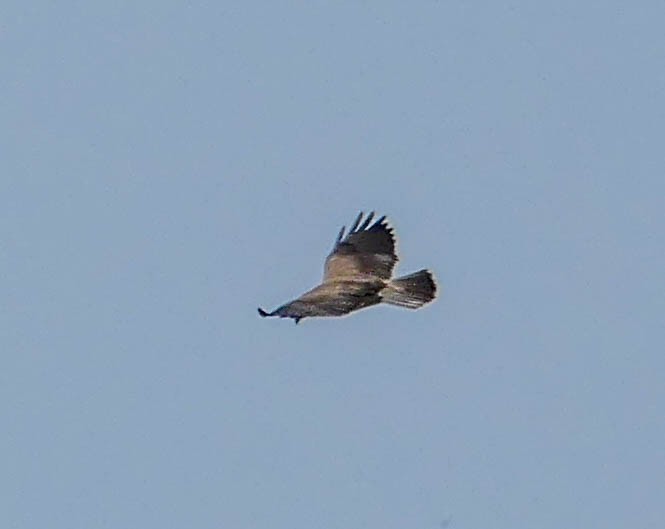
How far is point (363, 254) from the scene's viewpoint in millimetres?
31781

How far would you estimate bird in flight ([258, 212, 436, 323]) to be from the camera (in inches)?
1145

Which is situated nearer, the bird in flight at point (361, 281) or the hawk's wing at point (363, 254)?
the bird in flight at point (361, 281)

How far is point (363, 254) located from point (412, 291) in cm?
150

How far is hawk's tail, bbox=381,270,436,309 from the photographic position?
30312 millimetres

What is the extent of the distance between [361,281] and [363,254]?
38.0 inches

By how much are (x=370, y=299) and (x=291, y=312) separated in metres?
2.08

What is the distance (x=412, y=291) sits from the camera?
1200 inches

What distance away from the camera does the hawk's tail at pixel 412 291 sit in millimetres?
30312

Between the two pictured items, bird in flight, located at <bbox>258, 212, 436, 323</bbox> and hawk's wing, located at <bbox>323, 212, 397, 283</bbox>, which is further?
hawk's wing, located at <bbox>323, 212, 397, 283</bbox>

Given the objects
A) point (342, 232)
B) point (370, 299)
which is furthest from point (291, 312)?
point (342, 232)

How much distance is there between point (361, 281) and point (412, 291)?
0.74 m

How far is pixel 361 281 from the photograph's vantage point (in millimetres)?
30875

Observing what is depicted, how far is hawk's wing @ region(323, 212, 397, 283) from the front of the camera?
31266mm

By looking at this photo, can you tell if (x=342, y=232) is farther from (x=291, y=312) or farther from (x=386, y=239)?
(x=291, y=312)
